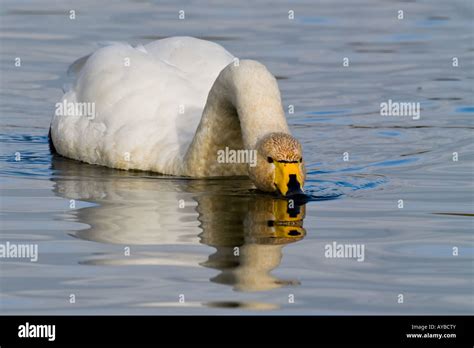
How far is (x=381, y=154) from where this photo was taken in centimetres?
1534

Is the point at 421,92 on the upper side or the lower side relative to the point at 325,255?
upper

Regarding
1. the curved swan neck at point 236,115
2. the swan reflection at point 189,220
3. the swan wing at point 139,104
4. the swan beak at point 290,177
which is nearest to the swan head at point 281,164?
the swan beak at point 290,177

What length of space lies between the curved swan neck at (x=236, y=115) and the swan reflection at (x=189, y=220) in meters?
0.29

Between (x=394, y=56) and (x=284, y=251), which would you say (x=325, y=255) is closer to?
(x=284, y=251)

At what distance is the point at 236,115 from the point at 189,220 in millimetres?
2365

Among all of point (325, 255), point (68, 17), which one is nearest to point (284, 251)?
point (325, 255)

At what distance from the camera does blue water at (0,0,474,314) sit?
399 inches

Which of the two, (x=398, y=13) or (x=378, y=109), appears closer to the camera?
(x=378, y=109)

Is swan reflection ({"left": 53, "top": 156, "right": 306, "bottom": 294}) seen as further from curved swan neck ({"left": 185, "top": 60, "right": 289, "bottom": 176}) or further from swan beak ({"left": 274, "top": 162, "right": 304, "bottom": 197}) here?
curved swan neck ({"left": 185, "top": 60, "right": 289, "bottom": 176})

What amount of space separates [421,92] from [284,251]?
787 cm

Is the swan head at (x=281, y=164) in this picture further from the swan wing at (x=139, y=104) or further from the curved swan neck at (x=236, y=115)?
the swan wing at (x=139, y=104)

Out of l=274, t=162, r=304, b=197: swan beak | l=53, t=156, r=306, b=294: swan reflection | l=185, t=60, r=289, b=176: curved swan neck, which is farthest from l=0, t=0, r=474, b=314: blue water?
l=185, t=60, r=289, b=176: curved swan neck

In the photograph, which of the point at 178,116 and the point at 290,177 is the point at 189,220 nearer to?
the point at 290,177

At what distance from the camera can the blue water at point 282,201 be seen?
10.1m
